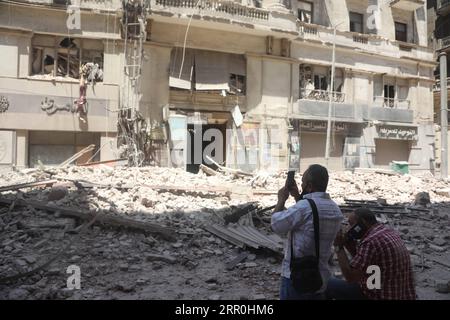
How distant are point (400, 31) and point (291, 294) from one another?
24.1m

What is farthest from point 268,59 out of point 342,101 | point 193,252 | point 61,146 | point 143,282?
point 143,282

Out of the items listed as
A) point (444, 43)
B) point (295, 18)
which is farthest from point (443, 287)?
point (444, 43)

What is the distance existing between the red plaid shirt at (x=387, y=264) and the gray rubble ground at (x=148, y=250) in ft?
6.40

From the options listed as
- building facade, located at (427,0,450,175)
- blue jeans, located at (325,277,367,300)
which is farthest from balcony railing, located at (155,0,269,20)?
building facade, located at (427,0,450,175)

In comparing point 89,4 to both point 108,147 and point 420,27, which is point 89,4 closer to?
point 108,147

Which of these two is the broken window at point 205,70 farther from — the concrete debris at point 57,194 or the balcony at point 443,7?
the balcony at point 443,7

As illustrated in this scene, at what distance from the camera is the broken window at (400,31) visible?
22922mm

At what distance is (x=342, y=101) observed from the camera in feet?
66.6

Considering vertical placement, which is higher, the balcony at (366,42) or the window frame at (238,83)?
the balcony at (366,42)

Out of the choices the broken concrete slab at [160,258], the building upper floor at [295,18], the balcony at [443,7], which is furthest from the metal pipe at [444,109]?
the broken concrete slab at [160,258]

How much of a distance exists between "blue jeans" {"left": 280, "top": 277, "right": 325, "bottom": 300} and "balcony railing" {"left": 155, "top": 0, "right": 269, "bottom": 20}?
14.8m

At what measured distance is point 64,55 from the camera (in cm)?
1527
